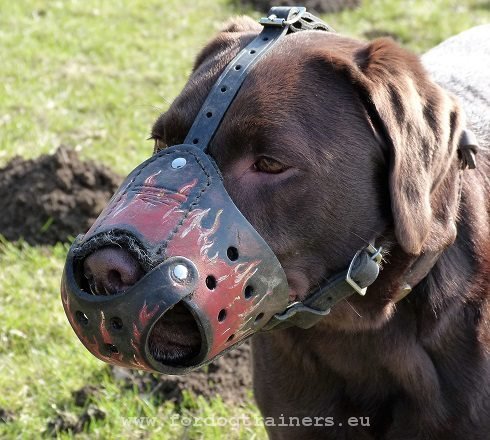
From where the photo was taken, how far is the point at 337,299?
272 centimetres

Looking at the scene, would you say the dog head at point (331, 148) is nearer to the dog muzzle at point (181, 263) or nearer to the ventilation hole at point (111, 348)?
the dog muzzle at point (181, 263)

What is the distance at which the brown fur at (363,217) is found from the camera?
2564 millimetres

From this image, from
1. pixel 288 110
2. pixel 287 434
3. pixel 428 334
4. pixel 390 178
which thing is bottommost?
pixel 287 434

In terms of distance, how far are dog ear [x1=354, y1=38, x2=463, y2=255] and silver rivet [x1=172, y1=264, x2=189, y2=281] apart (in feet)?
2.13

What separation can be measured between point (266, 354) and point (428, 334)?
605 mm

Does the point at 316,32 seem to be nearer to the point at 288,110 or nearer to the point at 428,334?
the point at 288,110

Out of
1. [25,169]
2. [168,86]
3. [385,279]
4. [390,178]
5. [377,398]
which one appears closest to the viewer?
[390,178]

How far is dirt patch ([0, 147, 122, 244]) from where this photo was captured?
5172 millimetres

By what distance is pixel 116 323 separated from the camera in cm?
237

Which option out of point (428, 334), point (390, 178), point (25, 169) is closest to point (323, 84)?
point (390, 178)

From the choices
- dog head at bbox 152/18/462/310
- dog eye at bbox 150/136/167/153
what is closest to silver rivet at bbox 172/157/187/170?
dog head at bbox 152/18/462/310

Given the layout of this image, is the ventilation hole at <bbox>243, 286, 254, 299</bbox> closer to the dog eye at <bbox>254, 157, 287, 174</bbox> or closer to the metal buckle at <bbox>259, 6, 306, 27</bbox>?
the dog eye at <bbox>254, 157, 287, 174</bbox>

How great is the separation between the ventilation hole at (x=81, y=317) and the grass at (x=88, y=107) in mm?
1212

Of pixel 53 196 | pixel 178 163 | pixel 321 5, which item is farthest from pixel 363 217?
pixel 321 5
